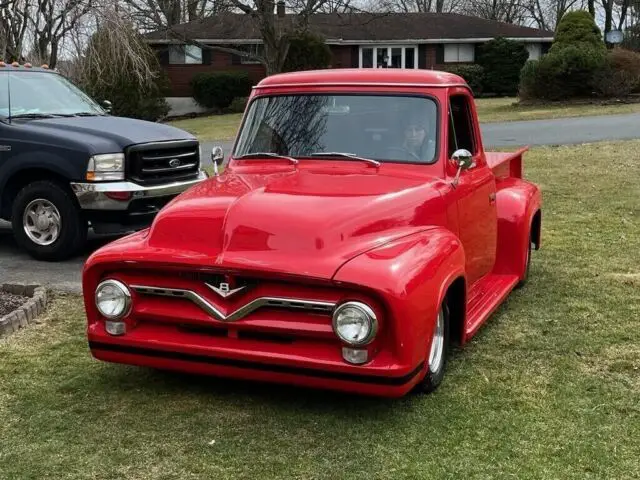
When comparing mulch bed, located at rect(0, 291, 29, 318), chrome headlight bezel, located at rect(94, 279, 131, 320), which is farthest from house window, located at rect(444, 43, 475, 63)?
chrome headlight bezel, located at rect(94, 279, 131, 320)

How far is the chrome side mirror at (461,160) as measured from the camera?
5.05m

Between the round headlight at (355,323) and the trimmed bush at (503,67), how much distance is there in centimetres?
3598

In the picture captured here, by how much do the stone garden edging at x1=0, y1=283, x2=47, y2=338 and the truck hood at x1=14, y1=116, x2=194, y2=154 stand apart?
174 centimetres

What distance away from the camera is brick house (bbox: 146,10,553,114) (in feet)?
129

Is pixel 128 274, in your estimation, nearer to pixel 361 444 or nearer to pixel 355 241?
pixel 355 241

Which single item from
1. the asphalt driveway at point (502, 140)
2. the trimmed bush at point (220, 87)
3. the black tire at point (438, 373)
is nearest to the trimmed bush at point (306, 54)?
the trimmed bush at point (220, 87)

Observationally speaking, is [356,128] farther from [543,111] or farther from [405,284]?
[543,111]

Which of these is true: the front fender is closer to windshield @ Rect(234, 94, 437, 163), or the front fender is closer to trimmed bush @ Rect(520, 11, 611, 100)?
windshield @ Rect(234, 94, 437, 163)

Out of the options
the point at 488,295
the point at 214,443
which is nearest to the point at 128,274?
the point at 214,443

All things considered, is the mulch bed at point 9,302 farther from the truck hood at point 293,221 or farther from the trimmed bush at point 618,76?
the trimmed bush at point 618,76

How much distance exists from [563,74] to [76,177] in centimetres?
2502

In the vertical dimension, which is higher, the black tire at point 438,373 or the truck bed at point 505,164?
the truck bed at point 505,164

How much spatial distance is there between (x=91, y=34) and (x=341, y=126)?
21522mm

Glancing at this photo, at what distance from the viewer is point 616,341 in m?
5.37
